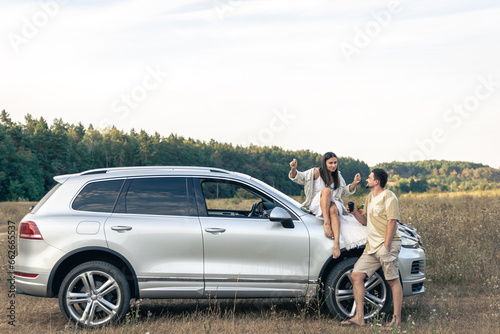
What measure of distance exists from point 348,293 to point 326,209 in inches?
42.3

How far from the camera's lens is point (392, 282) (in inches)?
257

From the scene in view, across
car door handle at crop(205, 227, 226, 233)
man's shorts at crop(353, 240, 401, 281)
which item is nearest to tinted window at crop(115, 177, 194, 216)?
car door handle at crop(205, 227, 226, 233)

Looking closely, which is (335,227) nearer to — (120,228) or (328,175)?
(328,175)

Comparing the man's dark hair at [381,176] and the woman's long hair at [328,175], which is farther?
the woman's long hair at [328,175]

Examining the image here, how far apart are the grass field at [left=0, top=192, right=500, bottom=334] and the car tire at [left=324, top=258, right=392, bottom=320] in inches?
7.9

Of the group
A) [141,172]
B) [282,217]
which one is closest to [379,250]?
[282,217]

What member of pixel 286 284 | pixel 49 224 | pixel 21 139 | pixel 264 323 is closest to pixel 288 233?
pixel 286 284

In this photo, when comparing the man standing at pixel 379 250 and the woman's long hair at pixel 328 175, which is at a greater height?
the woman's long hair at pixel 328 175

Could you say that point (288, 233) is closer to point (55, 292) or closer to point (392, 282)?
point (392, 282)

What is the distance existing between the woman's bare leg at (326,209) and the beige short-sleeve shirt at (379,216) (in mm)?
456

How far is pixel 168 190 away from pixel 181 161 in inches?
5064

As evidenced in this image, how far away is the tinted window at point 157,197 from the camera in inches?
261

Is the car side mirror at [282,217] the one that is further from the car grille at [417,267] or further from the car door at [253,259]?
the car grille at [417,267]

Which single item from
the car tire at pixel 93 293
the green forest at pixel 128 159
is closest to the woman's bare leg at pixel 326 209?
the car tire at pixel 93 293
